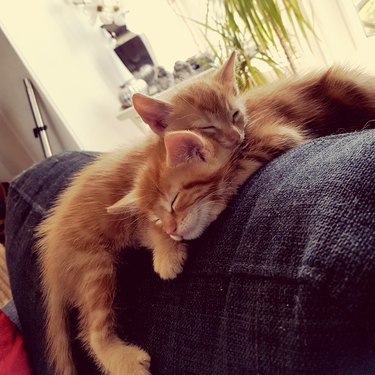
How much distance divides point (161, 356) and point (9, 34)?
6.06ft

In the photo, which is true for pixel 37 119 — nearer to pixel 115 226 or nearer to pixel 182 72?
pixel 182 72

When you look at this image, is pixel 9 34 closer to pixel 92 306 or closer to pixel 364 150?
pixel 92 306

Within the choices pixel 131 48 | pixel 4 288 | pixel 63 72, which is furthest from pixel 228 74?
pixel 4 288

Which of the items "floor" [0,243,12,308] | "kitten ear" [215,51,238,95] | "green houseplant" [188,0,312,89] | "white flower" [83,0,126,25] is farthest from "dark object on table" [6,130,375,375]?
"white flower" [83,0,126,25]

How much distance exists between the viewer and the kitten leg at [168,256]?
2.07 feet

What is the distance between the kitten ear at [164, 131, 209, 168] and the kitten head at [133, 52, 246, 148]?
10 cm

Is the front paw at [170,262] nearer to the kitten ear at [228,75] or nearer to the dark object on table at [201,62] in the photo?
the kitten ear at [228,75]

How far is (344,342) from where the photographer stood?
346mm

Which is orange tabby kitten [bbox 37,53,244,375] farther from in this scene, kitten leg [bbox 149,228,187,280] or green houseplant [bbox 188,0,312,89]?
green houseplant [bbox 188,0,312,89]

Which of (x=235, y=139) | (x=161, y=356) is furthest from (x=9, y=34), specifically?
(x=161, y=356)

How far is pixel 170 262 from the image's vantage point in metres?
0.64

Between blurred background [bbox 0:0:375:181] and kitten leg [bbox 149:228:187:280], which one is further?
blurred background [bbox 0:0:375:181]

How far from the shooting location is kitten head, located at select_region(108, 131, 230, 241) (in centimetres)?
68

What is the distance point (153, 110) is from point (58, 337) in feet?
1.68
